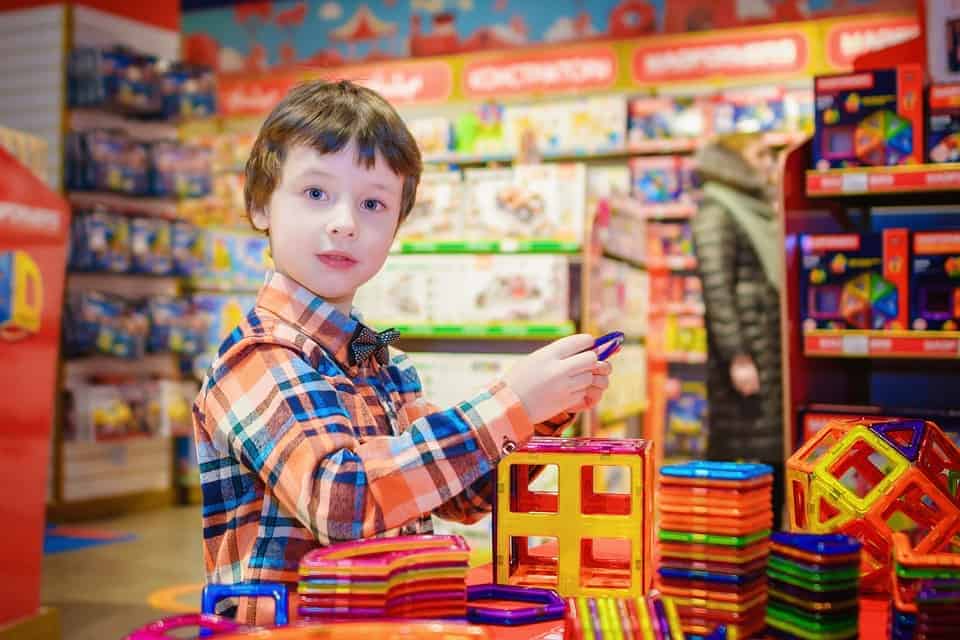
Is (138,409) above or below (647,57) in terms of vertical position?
below

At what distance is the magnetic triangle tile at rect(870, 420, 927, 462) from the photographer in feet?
4.49

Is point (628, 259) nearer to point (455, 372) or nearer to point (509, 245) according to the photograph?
point (509, 245)

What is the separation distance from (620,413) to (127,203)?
11.3 feet

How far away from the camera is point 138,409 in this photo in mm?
6301

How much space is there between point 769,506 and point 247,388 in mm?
614

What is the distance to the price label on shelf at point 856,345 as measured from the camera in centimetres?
264

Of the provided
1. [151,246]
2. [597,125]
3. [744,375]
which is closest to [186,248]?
[151,246]

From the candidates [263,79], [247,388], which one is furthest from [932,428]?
[263,79]

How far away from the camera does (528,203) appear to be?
439 cm

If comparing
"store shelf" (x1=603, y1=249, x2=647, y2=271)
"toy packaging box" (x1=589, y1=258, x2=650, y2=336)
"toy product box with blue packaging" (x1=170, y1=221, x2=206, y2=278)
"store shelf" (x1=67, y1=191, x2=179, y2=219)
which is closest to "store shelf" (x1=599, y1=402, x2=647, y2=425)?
"toy packaging box" (x1=589, y1=258, x2=650, y2=336)

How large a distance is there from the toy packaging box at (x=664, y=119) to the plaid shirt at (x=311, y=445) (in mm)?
6399

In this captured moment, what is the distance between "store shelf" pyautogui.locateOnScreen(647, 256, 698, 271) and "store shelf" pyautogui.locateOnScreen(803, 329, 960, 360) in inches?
184

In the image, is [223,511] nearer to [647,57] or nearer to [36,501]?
[36,501]

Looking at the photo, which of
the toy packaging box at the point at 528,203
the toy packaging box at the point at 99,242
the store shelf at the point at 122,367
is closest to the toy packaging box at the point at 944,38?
the toy packaging box at the point at 528,203
